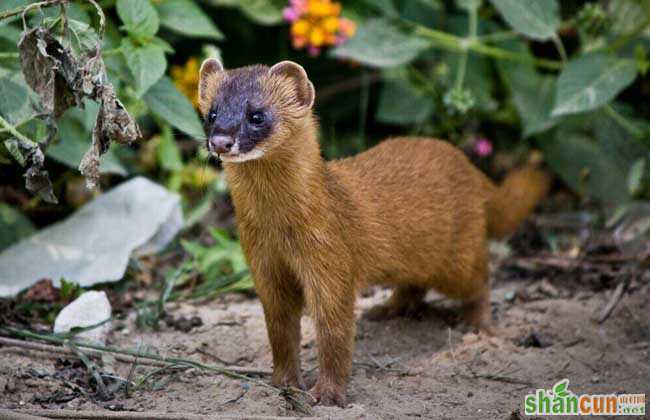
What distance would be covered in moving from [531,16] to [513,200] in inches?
53.9

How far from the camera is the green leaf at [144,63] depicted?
4965 millimetres

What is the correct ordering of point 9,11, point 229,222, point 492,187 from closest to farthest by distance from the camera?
point 9,11 < point 492,187 < point 229,222

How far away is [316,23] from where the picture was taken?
264 inches

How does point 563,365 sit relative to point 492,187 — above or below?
below

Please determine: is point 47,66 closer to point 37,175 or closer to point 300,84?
point 37,175

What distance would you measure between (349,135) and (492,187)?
9.00 ft

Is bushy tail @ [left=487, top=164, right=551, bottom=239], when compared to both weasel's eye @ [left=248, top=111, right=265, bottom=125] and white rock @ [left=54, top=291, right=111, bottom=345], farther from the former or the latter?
white rock @ [left=54, top=291, right=111, bottom=345]

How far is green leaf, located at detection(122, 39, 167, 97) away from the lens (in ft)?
16.3

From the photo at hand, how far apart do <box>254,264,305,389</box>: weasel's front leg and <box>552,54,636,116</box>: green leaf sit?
2.57 metres

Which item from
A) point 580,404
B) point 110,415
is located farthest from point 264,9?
point 110,415

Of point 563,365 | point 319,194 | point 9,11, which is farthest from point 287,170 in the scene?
point 563,365

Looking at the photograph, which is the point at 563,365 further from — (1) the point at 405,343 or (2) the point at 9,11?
(2) the point at 9,11

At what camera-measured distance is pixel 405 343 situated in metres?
5.30

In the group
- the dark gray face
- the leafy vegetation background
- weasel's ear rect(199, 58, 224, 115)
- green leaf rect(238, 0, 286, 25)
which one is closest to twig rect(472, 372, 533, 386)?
the dark gray face
